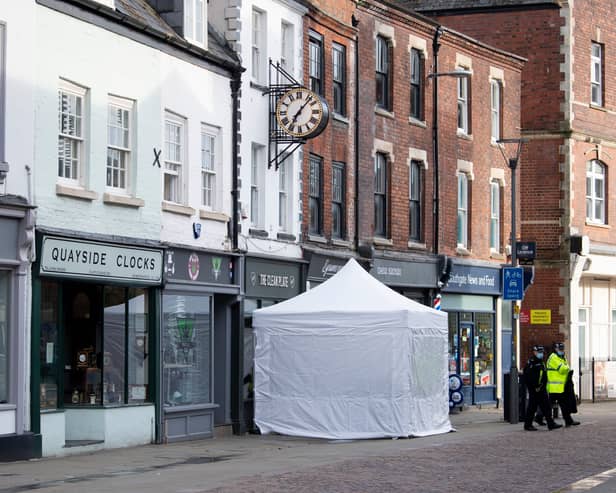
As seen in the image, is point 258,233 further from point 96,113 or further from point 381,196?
point 381,196

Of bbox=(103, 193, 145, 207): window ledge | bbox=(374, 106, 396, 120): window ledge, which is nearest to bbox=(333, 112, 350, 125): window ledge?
bbox=(374, 106, 396, 120): window ledge

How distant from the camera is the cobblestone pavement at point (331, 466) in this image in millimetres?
17359

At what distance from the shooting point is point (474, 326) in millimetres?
39375

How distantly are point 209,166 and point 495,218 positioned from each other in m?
15.3

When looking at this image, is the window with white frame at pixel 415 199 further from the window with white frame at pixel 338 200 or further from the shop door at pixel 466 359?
the window with white frame at pixel 338 200

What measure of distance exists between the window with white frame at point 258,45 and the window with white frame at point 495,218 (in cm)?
1309

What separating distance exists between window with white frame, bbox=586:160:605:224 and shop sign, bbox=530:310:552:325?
368 centimetres

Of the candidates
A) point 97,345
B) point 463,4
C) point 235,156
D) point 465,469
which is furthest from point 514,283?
point 465,469

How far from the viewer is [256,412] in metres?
27.4

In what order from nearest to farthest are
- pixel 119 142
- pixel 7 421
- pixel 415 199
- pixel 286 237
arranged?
1. pixel 7 421
2. pixel 119 142
3. pixel 286 237
4. pixel 415 199

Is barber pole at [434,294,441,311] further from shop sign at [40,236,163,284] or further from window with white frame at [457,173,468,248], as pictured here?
shop sign at [40,236,163,284]

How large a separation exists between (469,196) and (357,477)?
21.2 metres

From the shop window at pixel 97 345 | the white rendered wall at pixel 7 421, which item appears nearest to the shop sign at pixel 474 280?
the shop window at pixel 97 345

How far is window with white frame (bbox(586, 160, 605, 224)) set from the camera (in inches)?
1789
